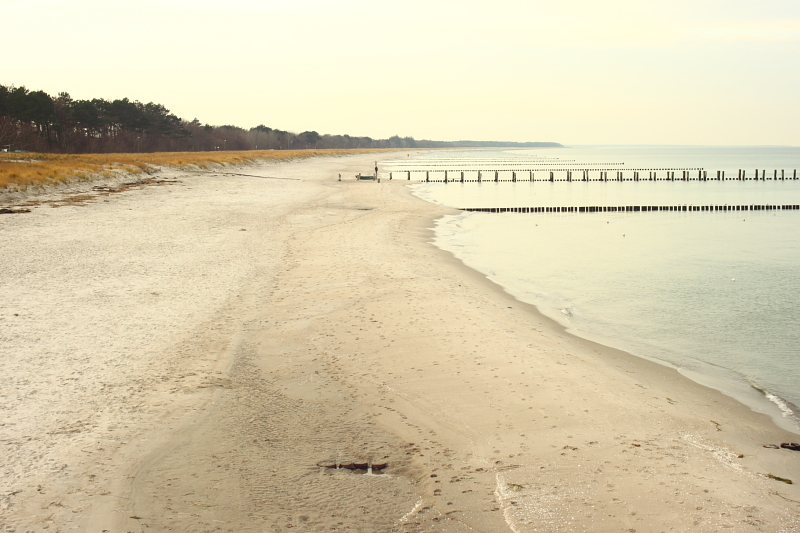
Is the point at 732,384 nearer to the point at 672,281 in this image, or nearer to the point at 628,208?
the point at 672,281

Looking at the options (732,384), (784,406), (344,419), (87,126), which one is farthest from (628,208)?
Result: (87,126)

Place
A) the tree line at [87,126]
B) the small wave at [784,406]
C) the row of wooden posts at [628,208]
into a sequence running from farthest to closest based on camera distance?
the tree line at [87,126] < the row of wooden posts at [628,208] < the small wave at [784,406]

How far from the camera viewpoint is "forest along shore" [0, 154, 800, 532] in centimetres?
A: 445

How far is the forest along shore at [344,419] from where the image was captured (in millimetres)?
4445

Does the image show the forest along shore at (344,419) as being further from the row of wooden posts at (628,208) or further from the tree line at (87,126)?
the tree line at (87,126)

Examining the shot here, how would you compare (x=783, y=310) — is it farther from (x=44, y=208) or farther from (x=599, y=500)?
(x=44, y=208)

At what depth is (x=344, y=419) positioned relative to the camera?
6039 mm

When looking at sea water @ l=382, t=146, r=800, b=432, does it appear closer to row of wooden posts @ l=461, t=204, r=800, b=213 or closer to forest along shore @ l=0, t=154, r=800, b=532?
forest along shore @ l=0, t=154, r=800, b=532

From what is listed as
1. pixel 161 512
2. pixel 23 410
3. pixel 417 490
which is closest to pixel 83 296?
pixel 23 410

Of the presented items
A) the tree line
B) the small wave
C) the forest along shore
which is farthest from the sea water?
the tree line

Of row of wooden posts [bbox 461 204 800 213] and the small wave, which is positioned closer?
the small wave

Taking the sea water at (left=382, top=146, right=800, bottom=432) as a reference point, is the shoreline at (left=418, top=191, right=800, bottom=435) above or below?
below

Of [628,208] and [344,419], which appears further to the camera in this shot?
[628,208]

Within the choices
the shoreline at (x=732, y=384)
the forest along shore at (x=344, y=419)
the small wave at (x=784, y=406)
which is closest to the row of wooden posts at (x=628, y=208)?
the forest along shore at (x=344, y=419)
